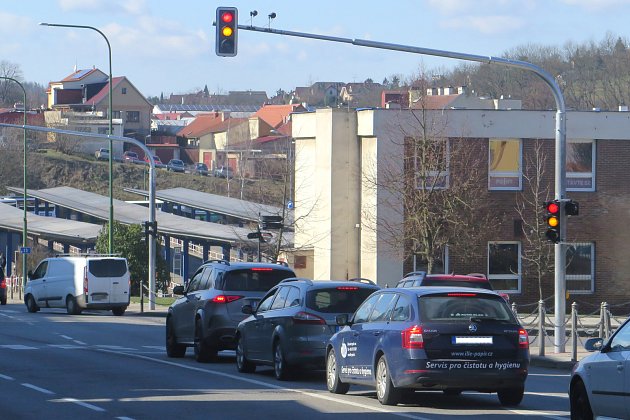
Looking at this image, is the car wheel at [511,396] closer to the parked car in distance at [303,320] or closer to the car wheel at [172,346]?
the parked car in distance at [303,320]

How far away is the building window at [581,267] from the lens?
4531cm

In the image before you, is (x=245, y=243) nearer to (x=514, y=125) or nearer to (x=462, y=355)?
(x=514, y=125)

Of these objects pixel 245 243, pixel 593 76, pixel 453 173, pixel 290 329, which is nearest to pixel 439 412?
pixel 290 329

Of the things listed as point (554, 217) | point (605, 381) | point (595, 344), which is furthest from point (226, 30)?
point (605, 381)

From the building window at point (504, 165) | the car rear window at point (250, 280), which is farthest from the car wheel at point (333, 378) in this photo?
the building window at point (504, 165)

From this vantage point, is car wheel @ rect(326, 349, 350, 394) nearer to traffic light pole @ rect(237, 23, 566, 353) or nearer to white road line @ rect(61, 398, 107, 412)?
white road line @ rect(61, 398, 107, 412)

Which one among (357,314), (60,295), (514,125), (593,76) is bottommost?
(60,295)

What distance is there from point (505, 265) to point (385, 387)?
30905mm

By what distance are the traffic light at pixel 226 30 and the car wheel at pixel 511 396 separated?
32.6 ft

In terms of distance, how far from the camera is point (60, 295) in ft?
144

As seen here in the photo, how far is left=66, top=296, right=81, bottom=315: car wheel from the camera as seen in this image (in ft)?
141

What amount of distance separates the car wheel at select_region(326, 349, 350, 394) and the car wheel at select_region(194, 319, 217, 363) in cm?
578

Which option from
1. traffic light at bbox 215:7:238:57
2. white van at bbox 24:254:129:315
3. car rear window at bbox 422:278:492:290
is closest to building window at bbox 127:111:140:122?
white van at bbox 24:254:129:315

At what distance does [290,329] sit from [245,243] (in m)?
36.4
